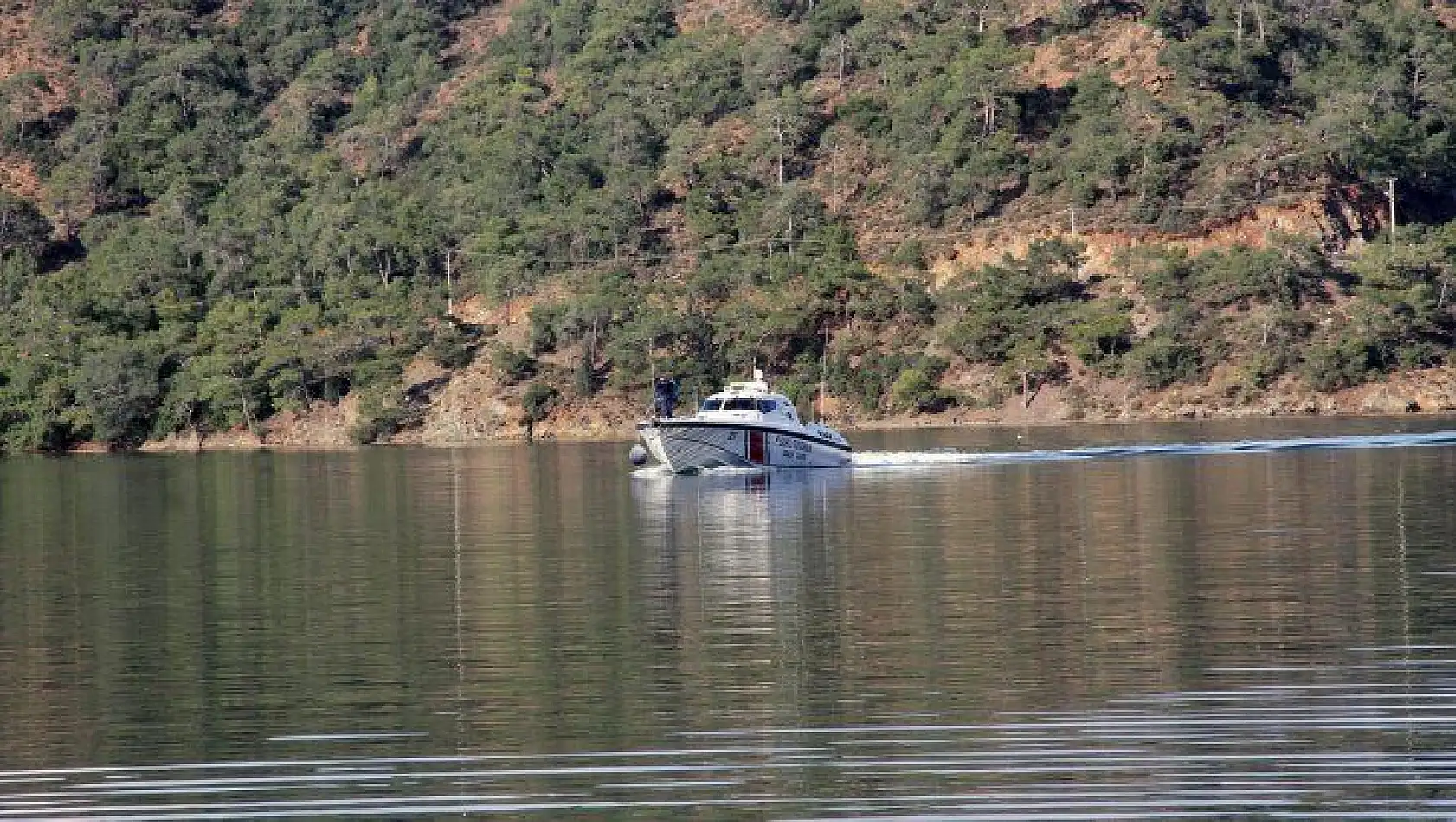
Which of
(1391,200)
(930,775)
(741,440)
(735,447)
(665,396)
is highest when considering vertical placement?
(1391,200)

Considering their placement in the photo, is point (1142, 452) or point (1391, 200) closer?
point (1142, 452)

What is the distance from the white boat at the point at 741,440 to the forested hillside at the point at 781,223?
38.8 meters

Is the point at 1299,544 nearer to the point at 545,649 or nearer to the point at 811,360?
the point at 545,649

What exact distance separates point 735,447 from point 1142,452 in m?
12.5

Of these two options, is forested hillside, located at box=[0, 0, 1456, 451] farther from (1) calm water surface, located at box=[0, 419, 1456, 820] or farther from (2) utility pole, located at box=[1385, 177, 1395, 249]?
(1) calm water surface, located at box=[0, 419, 1456, 820]

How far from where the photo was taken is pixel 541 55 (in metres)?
167

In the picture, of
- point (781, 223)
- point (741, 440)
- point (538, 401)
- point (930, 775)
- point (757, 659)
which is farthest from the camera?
point (781, 223)

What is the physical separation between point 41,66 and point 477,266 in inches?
2263

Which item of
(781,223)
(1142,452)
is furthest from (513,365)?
(1142,452)

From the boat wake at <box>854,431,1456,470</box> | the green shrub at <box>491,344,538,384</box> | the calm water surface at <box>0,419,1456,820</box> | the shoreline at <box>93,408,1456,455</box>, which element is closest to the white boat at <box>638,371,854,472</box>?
the boat wake at <box>854,431,1456,470</box>

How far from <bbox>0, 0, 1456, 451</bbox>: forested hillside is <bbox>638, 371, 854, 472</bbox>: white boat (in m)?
38.8

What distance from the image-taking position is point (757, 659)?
28.7 m

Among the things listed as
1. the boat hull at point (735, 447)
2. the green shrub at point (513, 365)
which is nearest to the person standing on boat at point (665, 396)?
the boat hull at point (735, 447)

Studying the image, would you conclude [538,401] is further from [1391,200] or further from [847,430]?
[1391,200]
